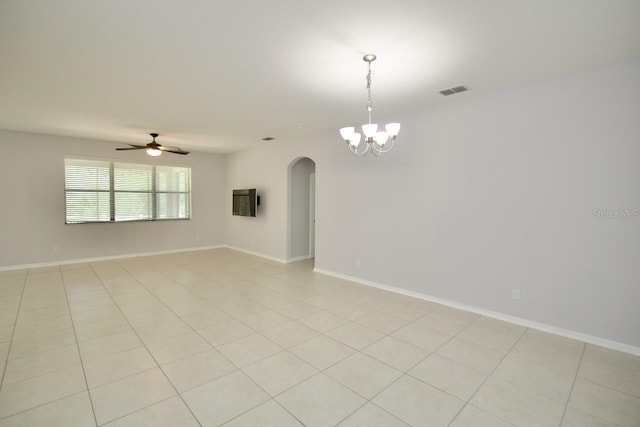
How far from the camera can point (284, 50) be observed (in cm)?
268

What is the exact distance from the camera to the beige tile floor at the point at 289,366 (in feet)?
6.79

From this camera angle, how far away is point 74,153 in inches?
254

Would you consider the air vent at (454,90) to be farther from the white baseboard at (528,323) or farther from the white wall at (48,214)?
the white wall at (48,214)

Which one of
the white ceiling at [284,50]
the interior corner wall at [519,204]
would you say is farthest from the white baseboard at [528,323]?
the white ceiling at [284,50]

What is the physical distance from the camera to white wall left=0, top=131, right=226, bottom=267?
5844mm

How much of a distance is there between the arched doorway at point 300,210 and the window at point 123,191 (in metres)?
3.23

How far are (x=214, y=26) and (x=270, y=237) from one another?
530cm

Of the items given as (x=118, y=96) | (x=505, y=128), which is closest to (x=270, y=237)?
(x=118, y=96)

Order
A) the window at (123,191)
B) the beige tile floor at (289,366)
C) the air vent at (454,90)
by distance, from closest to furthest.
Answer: the beige tile floor at (289,366), the air vent at (454,90), the window at (123,191)

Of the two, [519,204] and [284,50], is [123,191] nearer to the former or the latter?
[284,50]

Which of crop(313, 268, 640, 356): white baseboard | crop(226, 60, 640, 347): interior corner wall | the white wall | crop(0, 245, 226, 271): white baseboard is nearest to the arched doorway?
crop(226, 60, 640, 347): interior corner wall

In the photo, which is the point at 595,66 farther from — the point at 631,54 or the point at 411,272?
the point at 411,272

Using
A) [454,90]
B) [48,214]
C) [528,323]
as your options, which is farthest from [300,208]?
[48,214]

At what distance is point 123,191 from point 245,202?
2802mm
